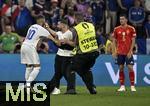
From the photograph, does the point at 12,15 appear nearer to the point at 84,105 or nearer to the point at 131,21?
the point at 131,21

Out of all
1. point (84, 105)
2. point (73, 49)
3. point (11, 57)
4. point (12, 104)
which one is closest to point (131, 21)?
point (11, 57)

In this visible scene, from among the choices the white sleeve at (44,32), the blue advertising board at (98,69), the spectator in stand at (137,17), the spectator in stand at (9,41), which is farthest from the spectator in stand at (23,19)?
the white sleeve at (44,32)

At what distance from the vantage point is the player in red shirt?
62.5ft

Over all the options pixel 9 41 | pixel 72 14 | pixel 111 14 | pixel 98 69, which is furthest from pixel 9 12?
pixel 98 69

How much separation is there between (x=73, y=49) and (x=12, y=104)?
5.40 meters

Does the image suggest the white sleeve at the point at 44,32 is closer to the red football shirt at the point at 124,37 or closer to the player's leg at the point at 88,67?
the player's leg at the point at 88,67

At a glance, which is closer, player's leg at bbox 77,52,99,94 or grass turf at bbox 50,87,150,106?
grass turf at bbox 50,87,150,106

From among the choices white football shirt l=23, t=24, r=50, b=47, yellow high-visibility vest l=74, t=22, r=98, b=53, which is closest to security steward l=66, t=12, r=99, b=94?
yellow high-visibility vest l=74, t=22, r=98, b=53

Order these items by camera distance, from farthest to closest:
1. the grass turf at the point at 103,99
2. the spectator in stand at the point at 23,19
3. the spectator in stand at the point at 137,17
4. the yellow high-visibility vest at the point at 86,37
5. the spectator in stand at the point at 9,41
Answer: the spectator in stand at the point at 137,17, the spectator in stand at the point at 23,19, the spectator in stand at the point at 9,41, the yellow high-visibility vest at the point at 86,37, the grass turf at the point at 103,99

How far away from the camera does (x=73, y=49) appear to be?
17562 millimetres

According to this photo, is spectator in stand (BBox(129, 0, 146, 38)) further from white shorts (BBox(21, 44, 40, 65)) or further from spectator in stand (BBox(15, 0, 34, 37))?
white shorts (BBox(21, 44, 40, 65))

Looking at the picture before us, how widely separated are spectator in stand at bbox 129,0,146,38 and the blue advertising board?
3.30m

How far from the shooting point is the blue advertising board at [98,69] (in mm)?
21953

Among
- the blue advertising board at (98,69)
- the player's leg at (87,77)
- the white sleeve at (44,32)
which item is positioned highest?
the white sleeve at (44,32)
